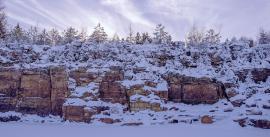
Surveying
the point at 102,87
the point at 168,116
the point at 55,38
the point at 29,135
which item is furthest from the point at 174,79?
the point at 55,38

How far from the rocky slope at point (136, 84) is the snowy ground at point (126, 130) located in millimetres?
739

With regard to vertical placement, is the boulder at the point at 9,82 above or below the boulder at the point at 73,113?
above

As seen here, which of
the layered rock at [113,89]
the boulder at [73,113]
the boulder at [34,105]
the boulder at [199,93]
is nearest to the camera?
the boulder at [73,113]

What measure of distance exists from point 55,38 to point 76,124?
166ft

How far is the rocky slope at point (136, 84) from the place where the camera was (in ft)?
59.1

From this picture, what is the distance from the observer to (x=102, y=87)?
19.2 m

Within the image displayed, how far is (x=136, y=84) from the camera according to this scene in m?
19.0

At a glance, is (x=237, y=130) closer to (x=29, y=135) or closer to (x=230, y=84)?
(x=230, y=84)

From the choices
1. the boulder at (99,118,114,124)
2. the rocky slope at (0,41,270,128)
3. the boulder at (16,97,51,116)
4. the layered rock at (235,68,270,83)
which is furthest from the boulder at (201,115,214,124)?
the boulder at (16,97,51,116)

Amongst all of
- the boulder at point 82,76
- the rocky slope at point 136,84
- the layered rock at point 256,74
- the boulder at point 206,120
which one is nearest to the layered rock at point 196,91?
the rocky slope at point 136,84

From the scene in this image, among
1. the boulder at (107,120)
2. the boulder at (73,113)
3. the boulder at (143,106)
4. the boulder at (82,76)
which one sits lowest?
the boulder at (107,120)

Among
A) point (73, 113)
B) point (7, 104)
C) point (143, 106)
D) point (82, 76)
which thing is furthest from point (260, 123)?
point (7, 104)

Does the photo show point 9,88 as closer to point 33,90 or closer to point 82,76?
point 33,90

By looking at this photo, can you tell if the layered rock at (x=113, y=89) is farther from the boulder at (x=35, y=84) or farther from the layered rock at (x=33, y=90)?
the boulder at (x=35, y=84)
